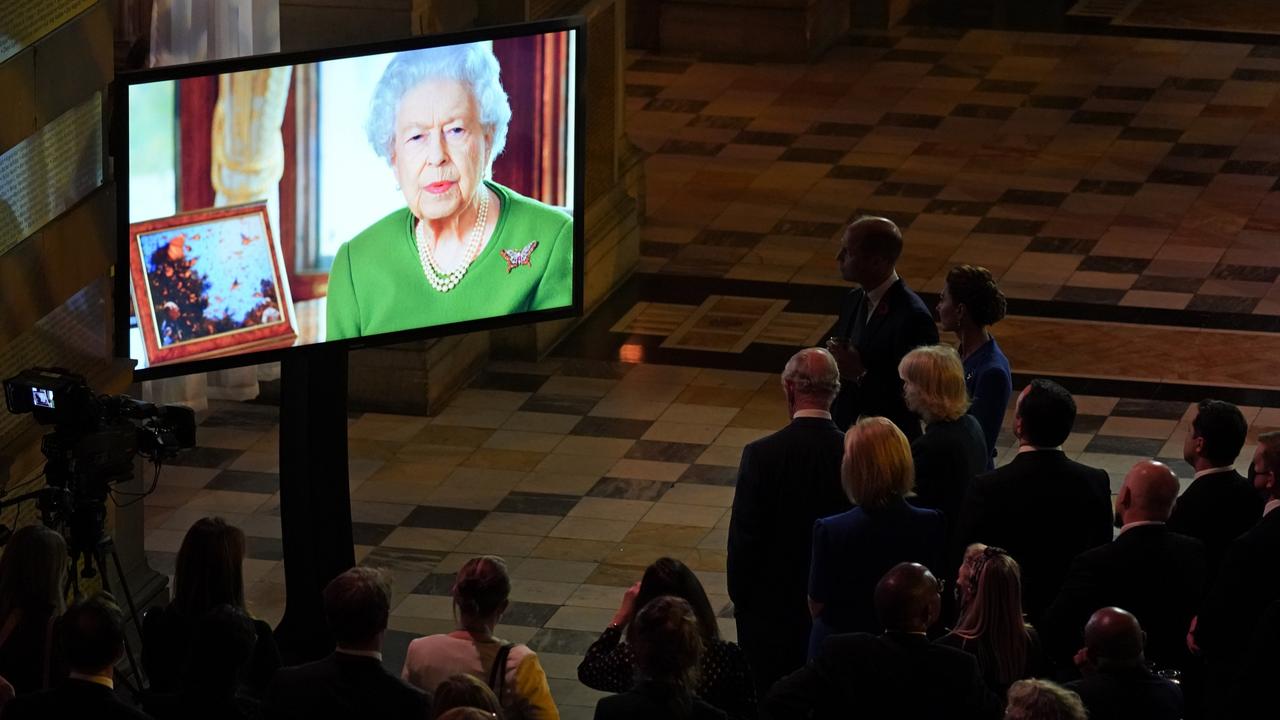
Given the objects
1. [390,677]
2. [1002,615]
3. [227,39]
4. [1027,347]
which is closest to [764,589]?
[1002,615]

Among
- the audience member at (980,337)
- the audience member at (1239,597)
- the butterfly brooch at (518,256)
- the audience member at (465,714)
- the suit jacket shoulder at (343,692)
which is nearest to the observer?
the audience member at (465,714)

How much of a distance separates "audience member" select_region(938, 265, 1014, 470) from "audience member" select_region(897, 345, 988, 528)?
55cm

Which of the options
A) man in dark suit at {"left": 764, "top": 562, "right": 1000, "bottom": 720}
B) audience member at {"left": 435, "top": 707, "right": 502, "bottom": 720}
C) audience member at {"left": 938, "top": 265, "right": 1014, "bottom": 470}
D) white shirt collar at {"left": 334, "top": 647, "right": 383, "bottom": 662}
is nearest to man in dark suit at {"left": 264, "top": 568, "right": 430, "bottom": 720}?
white shirt collar at {"left": 334, "top": 647, "right": 383, "bottom": 662}

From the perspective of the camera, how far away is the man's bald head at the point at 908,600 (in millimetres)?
4770

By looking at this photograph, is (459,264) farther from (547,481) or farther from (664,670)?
(664,670)

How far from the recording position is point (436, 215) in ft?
23.1

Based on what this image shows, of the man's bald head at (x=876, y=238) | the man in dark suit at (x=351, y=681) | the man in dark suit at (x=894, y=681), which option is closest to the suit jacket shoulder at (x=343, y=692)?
the man in dark suit at (x=351, y=681)

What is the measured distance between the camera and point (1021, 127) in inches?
555

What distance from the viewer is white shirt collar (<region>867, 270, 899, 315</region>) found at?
7.02m

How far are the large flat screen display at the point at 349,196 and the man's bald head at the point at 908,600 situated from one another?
2.52 m

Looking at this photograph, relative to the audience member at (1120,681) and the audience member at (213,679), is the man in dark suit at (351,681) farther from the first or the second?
the audience member at (1120,681)

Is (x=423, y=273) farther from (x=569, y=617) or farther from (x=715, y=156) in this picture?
(x=715, y=156)

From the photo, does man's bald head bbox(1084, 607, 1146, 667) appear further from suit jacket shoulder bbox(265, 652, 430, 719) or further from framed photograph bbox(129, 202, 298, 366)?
framed photograph bbox(129, 202, 298, 366)

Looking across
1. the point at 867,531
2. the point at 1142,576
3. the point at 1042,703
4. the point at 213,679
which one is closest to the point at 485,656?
the point at 213,679
